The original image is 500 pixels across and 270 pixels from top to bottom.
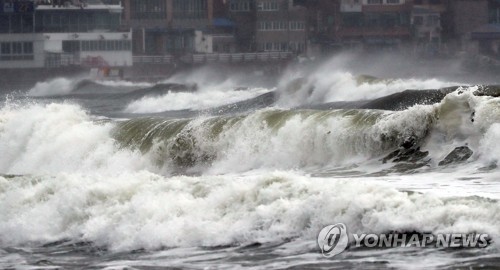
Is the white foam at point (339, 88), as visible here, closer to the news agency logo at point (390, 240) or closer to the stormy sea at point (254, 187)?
the stormy sea at point (254, 187)

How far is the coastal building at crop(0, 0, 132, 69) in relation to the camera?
120250 mm

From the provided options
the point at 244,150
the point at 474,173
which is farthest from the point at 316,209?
the point at 244,150

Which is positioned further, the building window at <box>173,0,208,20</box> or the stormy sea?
the building window at <box>173,0,208,20</box>

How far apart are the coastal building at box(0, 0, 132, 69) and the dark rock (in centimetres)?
9742

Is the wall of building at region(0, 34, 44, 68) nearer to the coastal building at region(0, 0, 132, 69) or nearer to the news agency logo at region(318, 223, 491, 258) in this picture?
the coastal building at region(0, 0, 132, 69)

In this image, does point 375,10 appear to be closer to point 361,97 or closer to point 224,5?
point 224,5

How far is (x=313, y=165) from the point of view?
26.8 m

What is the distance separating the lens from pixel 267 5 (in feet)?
440

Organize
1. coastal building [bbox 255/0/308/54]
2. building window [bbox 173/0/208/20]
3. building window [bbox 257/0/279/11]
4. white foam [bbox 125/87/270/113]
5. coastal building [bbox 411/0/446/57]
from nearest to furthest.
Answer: white foam [bbox 125/87/270/113] < coastal building [bbox 411/0/446/57] < building window [bbox 257/0/279/11] < coastal building [bbox 255/0/308/54] < building window [bbox 173/0/208/20]

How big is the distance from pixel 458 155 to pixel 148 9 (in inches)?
4584

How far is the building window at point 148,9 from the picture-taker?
5423 inches

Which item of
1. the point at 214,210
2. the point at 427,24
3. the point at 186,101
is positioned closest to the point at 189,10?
the point at 427,24

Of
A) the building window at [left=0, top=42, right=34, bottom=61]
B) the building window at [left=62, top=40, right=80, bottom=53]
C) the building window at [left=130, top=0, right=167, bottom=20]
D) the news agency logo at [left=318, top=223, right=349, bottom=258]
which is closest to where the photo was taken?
the news agency logo at [left=318, top=223, right=349, bottom=258]

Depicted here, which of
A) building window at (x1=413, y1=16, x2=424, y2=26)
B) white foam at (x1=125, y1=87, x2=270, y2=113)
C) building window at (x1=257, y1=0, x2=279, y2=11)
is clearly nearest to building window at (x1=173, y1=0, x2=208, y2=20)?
building window at (x1=257, y1=0, x2=279, y2=11)
